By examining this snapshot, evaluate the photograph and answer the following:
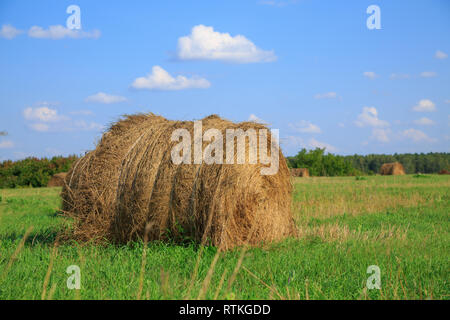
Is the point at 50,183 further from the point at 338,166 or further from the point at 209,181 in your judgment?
the point at 338,166

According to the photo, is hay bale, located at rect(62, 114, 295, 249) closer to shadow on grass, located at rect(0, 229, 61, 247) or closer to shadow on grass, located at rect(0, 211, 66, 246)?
shadow on grass, located at rect(0, 211, 66, 246)

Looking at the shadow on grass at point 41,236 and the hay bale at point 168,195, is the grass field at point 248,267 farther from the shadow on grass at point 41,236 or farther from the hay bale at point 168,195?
the hay bale at point 168,195

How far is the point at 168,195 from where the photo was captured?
7.45 meters

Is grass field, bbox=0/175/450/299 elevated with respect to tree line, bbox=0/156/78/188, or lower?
lower

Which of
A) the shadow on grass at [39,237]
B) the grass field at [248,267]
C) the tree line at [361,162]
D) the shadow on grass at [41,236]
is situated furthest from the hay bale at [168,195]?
the tree line at [361,162]

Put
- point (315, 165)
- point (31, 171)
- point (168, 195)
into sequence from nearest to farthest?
point (168, 195), point (31, 171), point (315, 165)

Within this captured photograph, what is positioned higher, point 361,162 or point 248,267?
point 361,162

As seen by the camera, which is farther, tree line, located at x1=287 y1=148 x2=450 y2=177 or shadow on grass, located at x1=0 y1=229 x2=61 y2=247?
tree line, located at x1=287 y1=148 x2=450 y2=177

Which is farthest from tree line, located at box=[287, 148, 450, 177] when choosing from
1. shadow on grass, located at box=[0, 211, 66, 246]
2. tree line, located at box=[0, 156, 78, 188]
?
shadow on grass, located at box=[0, 211, 66, 246]

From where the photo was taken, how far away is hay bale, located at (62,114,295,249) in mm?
7098

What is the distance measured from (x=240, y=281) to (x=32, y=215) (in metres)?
10.5

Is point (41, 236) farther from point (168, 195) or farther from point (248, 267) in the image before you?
point (248, 267)

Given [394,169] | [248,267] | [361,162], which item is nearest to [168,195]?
[248,267]
